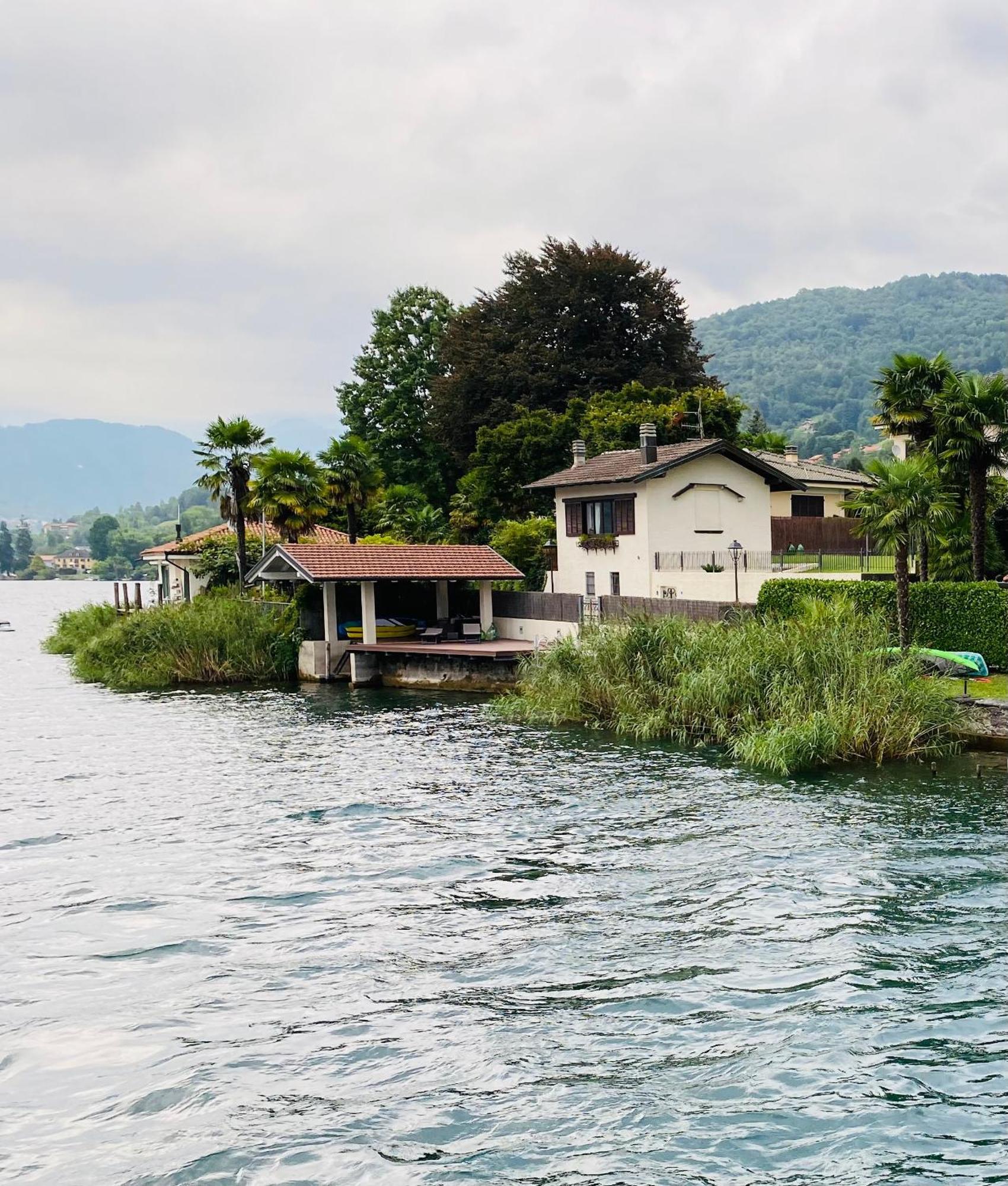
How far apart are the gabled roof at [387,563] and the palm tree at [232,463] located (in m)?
6.47

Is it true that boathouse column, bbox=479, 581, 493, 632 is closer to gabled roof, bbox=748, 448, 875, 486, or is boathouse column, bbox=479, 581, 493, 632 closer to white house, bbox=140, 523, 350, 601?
gabled roof, bbox=748, 448, 875, 486

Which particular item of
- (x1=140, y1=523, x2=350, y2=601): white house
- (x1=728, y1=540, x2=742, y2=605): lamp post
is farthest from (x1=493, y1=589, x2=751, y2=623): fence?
(x1=140, y1=523, x2=350, y2=601): white house

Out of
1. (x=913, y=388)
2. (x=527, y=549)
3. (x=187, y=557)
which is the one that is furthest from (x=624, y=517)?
(x=187, y=557)

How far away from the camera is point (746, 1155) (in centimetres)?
927

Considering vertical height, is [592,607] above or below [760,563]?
below

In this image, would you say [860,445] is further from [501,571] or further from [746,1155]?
[746,1155]

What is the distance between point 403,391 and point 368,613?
35859mm

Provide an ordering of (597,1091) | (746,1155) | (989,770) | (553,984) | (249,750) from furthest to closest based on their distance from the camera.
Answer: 1. (249,750)
2. (989,770)
3. (553,984)
4. (597,1091)
5. (746,1155)

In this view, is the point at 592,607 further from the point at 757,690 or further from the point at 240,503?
the point at 240,503

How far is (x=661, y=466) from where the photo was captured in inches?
1699

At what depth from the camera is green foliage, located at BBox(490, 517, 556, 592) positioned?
51844 millimetres

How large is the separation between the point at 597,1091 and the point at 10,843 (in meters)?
13.5

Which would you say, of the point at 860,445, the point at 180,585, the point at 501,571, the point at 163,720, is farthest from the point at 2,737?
the point at 860,445

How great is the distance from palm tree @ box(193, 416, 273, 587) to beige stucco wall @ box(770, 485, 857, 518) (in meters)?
23.6
